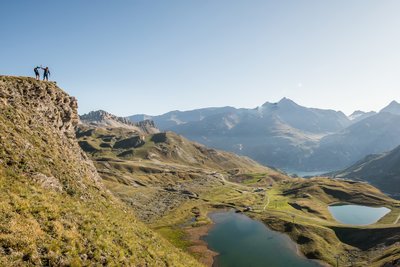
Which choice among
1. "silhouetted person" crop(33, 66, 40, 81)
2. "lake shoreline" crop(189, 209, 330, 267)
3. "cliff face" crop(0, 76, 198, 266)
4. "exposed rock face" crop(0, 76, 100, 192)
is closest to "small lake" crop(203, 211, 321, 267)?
"lake shoreline" crop(189, 209, 330, 267)

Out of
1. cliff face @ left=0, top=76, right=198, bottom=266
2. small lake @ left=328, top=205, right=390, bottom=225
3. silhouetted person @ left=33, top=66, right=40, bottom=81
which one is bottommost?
small lake @ left=328, top=205, right=390, bottom=225

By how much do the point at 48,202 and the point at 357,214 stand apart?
7577 inches

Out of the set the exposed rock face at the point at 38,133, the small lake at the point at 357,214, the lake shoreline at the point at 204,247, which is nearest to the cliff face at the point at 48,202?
the exposed rock face at the point at 38,133

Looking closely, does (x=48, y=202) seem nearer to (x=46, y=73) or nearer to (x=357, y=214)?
(x=46, y=73)

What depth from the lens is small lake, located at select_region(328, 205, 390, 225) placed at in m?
167

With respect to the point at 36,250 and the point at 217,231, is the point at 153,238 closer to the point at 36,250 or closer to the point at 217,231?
the point at 36,250

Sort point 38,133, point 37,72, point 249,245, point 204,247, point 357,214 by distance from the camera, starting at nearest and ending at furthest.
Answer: point 38,133 → point 37,72 → point 204,247 → point 249,245 → point 357,214

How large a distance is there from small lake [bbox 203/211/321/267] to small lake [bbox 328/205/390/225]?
60.2 metres

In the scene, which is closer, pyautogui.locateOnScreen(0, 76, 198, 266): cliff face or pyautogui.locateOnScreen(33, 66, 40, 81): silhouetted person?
pyautogui.locateOnScreen(0, 76, 198, 266): cliff face

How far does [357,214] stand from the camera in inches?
7229

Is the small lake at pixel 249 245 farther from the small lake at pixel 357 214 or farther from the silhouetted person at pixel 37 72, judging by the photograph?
the silhouetted person at pixel 37 72

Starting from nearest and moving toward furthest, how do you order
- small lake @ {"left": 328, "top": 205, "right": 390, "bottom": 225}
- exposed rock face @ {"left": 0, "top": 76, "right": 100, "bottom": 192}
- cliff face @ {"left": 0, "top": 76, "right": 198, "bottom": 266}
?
cliff face @ {"left": 0, "top": 76, "right": 198, "bottom": 266}
exposed rock face @ {"left": 0, "top": 76, "right": 100, "bottom": 192}
small lake @ {"left": 328, "top": 205, "right": 390, "bottom": 225}

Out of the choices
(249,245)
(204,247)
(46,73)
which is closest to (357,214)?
(249,245)

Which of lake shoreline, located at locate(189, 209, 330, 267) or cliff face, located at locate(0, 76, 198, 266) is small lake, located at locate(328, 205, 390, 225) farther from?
cliff face, located at locate(0, 76, 198, 266)
